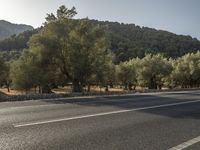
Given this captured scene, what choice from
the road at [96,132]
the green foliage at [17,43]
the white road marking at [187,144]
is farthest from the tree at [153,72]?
the green foliage at [17,43]

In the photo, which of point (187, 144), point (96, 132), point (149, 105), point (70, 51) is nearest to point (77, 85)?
point (70, 51)

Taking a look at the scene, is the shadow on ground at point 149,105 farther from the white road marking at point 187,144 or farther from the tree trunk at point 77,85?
the tree trunk at point 77,85

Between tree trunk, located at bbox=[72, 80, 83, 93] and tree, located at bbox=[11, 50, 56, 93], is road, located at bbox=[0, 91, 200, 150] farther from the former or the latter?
tree, located at bbox=[11, 50, 56, 93]

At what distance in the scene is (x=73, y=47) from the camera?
3881cm

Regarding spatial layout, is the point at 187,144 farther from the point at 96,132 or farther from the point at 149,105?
the point at 149,105

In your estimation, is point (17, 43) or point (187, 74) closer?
point (187, 74)

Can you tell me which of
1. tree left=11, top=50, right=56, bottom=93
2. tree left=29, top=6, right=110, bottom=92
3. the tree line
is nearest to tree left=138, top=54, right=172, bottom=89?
tree left=11, top=50, right=56, bottom=93

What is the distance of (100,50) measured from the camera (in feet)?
131

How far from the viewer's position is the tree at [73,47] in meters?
38.7

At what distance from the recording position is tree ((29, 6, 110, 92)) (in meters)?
38.7

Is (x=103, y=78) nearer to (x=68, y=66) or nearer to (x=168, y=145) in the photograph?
(x=68, y=66)

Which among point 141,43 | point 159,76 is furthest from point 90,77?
point 141,43

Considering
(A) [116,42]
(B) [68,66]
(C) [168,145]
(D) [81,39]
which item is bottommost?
(C) [168,145]

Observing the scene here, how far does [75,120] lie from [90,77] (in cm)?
2944
